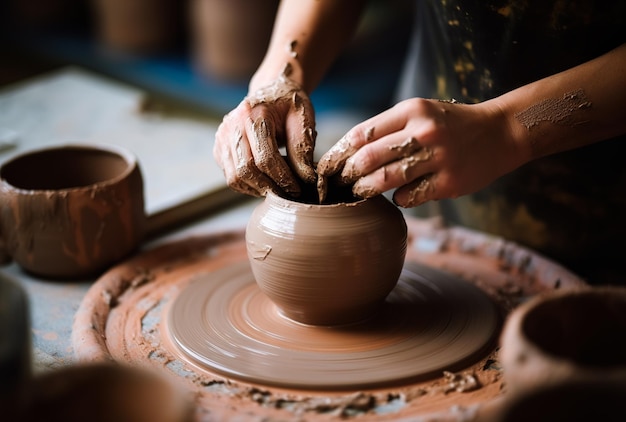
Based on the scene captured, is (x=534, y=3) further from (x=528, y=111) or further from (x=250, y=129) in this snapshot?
(x=250, y=129)

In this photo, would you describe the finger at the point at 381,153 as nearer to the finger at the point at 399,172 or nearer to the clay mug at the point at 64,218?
the finger at the point at 399,172

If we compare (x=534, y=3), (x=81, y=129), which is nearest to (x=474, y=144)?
(x=534, y=3)

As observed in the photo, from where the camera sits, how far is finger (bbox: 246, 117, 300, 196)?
A: 1.76 meters

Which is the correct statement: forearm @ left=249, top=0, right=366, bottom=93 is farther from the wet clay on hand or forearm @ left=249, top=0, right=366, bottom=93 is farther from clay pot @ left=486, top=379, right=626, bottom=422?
clay pot @ left=486, top=379, right=626, bottom=422

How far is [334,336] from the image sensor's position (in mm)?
1714

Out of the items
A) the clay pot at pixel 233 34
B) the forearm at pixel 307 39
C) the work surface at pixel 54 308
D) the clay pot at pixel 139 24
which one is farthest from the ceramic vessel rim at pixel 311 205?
the clay pot at pixel 139 24

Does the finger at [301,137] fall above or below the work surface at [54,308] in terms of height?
above

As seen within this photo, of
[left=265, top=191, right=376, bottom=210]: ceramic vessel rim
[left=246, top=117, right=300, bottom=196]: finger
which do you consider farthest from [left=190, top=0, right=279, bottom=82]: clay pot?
[left=265, top=191, right=376, bottom=210]: ceramic vessel rim

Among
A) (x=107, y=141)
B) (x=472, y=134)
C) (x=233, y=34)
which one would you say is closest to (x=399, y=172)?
(x=472, y=134)

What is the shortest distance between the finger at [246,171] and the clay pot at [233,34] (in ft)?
11.3

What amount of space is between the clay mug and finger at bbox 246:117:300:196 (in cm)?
47

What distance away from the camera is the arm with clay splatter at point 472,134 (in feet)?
5.24

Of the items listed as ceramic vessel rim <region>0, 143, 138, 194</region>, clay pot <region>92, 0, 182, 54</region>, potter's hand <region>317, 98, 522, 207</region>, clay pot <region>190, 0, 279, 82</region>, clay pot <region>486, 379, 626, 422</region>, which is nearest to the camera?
clay pot <region>486, 379, 626, 422</region>

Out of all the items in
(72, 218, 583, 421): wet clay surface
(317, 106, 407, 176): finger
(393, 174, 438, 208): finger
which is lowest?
(72, 218, 583, 421): wet clay surface
